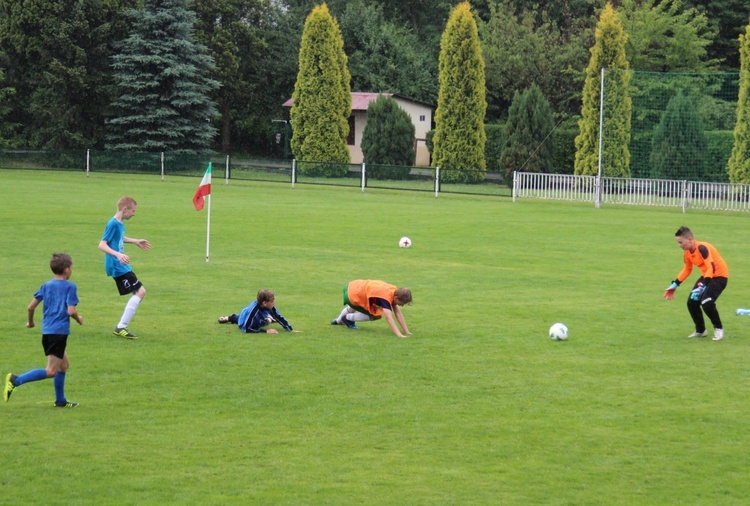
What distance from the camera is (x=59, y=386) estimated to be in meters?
10.8

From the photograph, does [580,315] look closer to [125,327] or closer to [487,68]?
[125,327]

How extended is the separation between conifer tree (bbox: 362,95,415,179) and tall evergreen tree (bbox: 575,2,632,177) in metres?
14.1

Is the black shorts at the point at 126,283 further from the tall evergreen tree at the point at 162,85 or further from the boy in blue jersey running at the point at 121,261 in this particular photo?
the tall evergreen tree at the point at 162,85

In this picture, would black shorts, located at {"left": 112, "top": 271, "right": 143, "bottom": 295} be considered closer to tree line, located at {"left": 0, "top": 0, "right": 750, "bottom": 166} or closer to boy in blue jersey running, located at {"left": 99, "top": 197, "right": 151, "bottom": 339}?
boy in blue jersey running, located at {"left": 99, "top": 197, "right": 151, "bottom": 339}

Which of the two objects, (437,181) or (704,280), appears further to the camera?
(437,181)

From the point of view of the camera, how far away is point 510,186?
148 feet

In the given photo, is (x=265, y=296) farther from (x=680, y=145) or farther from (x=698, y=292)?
(x=680, y=145)

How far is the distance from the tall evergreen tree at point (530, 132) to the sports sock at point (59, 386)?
44.8 m

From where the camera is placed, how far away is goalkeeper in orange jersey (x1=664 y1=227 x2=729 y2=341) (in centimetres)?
1510

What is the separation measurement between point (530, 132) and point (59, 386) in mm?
45798

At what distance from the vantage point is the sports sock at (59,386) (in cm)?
1075

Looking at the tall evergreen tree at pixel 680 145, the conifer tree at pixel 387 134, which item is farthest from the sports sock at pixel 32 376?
the conifer tree at pixel 387 134

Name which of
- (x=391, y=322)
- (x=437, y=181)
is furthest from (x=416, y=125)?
(x=391, y=322)

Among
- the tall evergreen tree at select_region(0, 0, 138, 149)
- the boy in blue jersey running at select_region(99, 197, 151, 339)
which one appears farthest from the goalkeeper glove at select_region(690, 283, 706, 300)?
the tall evergreen tree at select_region(0, 0, 138, 149)
